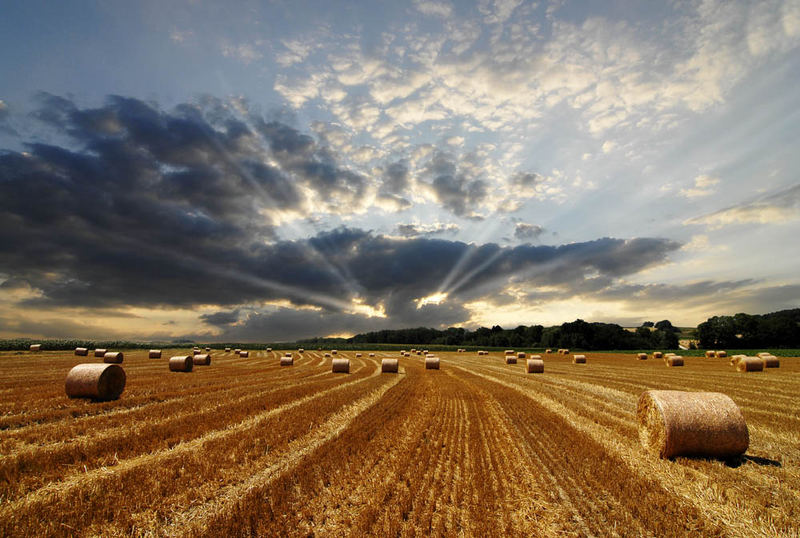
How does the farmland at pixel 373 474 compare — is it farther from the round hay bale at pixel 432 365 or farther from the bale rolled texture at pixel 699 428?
the round hay bale at pixel 432 365

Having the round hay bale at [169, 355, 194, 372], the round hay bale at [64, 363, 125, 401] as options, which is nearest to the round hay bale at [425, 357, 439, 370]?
the round hay bale at [169, 355, 194, 372]

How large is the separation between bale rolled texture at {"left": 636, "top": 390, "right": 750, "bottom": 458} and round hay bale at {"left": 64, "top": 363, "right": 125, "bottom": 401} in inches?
676

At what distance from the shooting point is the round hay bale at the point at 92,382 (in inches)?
543

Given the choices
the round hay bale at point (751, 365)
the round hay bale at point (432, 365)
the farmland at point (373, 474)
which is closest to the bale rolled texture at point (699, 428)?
the farmland at point (373, 474)

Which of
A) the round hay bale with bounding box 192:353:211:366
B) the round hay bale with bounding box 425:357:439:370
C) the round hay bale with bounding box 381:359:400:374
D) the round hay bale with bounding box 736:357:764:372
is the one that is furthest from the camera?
the round hay bale with bounding box 192:353:211:366

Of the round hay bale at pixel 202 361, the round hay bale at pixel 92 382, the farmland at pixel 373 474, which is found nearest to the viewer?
the farmland at pixel 373 474

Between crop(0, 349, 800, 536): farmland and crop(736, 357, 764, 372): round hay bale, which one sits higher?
crop(736, 357, 764, 372): round hay bale

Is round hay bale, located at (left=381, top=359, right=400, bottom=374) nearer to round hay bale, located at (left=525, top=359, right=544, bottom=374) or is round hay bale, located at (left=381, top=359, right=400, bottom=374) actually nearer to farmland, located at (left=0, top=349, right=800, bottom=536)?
round hay bale, located at (left=525, top=359, right=544, bottom=374)

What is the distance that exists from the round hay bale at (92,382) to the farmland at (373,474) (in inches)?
55.8

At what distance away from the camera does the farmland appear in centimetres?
496

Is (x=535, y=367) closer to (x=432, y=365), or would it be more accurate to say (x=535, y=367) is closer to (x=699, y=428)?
(x=432, y=365)

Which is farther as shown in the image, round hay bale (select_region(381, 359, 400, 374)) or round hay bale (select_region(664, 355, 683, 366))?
round hay bale (select_region(664, 355, 683, 366))

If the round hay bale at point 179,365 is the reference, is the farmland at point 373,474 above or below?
below

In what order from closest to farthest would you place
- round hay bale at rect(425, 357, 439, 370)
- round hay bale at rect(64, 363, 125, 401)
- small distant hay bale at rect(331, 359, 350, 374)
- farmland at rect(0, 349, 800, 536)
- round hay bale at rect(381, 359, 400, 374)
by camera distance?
farmland at rect(0, 349, 800, 536), round hay bale at rect(64, 363, 125, 401), small distant hay bale at rect(331, 359, 350, 374), round hay bale at rect(381, 359, 400, 374), round hay bale at rect(425, 357, 439, 370)
